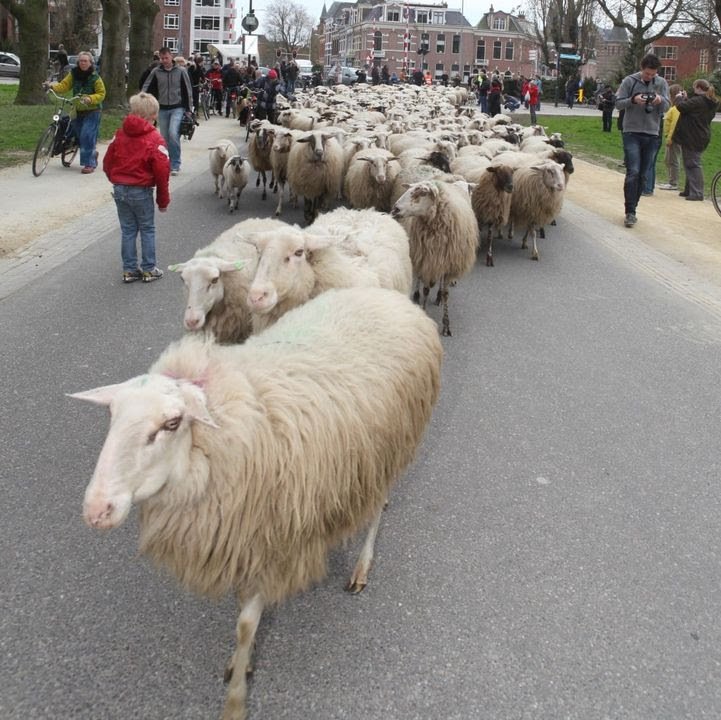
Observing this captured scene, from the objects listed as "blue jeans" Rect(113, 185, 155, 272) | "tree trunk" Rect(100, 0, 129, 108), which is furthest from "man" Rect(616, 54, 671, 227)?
"tree trunk" Rect(100, 0, 129, 108)

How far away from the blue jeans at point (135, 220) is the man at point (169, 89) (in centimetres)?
542

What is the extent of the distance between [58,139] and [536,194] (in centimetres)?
804

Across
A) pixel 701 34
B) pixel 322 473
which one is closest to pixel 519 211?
pixel 322 473

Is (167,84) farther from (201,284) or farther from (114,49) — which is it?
(114,49)

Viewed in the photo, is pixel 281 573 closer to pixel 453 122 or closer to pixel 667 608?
pixel 667 608

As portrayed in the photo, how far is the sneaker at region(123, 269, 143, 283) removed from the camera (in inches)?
277

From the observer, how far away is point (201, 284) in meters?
4.25

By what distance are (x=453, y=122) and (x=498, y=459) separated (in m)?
12.9

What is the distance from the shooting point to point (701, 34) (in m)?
43.5

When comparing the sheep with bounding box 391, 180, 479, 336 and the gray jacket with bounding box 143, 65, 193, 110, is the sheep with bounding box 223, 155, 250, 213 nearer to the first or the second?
the gray jacket with bounding box 143, 65, 193, 110

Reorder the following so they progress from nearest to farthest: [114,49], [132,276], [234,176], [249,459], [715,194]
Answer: [249,459]
[132,276]
[234,176]
[715,194]
[114,49]

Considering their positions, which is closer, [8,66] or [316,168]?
[316,168]

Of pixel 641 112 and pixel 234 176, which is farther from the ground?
pixel 641 112

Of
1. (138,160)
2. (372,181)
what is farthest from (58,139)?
(138,160)
